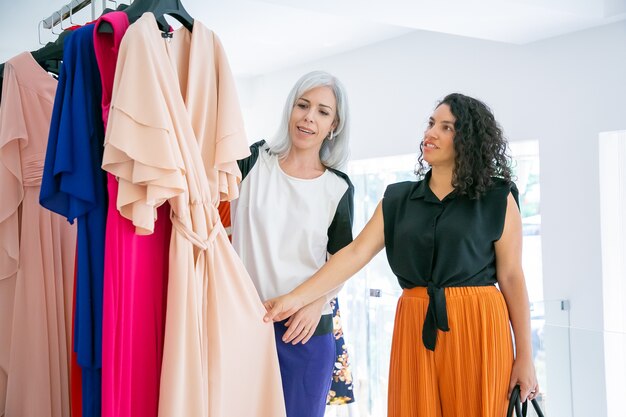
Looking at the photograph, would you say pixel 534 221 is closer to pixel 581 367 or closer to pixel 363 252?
pixel 581 367

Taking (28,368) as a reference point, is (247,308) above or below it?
above

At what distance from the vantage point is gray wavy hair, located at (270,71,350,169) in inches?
81.0

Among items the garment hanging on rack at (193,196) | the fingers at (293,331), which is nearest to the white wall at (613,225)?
the fingers at (293,331)

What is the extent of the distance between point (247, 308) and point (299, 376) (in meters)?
0.40

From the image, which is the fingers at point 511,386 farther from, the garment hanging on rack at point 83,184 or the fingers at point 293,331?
the garment hanging on rack at point 83,184

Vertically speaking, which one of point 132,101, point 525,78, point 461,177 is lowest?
point 461,177

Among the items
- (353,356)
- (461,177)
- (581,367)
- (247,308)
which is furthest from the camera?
(353,356)

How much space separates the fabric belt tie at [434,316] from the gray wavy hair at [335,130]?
20.0 inches

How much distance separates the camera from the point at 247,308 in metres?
1.69

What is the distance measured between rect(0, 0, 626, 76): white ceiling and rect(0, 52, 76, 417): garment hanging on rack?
4.48 ft

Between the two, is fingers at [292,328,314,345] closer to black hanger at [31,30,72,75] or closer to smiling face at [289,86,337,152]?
smiling face at [289,86,337,152]

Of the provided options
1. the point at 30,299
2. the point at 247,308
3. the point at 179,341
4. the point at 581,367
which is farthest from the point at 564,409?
the point at 30,299

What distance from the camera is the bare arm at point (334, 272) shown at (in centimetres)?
188

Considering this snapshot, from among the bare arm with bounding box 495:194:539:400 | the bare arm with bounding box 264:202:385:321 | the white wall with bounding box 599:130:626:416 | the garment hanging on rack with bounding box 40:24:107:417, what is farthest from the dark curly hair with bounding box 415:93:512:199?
the white wall with bounding box 599:130:626:416
